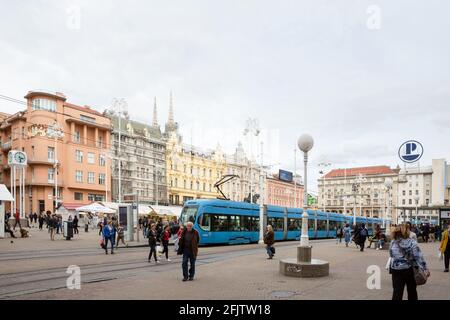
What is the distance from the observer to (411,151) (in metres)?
12.2

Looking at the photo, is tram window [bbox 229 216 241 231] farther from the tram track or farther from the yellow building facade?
the yellow building facade

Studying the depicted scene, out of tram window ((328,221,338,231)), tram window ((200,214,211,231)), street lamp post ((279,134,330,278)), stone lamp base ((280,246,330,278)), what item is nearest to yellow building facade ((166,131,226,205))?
tram window ((328,221,338,231))

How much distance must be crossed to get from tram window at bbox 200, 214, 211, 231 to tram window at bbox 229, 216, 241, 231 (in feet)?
7.62

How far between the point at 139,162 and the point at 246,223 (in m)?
52.6

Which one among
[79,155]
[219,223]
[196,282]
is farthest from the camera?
[79,155]

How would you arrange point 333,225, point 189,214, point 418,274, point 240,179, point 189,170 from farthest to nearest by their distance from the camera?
point 240,179, point 189,170, point 333,225, point 189,214, point 418,274

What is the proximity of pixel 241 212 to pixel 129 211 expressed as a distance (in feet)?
25.2

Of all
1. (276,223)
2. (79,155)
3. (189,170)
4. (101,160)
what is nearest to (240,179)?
(189,170)

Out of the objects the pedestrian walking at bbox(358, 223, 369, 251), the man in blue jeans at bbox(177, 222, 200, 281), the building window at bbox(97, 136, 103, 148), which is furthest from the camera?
the building window at bbox(97, 136, 103, 148)

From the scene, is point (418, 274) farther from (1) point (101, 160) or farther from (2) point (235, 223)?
(1) point (101, 160)

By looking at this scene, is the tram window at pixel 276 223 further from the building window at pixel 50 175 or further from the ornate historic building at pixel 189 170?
the ornate historic building at pixel 189 170

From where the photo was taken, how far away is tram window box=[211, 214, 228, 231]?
84.8 feet

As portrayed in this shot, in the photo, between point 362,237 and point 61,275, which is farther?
point 362,237
